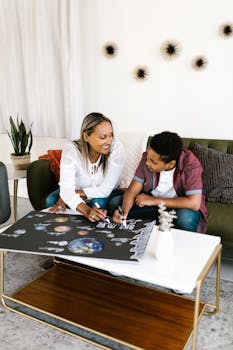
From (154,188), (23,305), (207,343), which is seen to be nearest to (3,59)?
(154,188)

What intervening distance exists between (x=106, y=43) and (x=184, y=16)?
28.0 inches

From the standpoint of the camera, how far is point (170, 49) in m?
2.86

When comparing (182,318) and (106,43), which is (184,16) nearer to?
(106,43)

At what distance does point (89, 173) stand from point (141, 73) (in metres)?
1.20

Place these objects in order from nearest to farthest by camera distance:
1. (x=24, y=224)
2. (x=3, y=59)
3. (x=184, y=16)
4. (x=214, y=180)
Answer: (x=24, y=224) → (x=214, y=180) → (x=184, y=16) → (x=3, y=59)

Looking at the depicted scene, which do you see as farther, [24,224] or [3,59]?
[3,59]

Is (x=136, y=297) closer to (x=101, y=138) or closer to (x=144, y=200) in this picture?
(x=144, y=200)

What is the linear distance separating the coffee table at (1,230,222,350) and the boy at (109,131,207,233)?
0.29 metres

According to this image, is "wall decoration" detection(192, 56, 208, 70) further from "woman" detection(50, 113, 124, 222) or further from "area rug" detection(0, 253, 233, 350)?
"area rug" detection(0, 253, 233, 350)

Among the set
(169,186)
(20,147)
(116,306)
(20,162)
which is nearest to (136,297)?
(116,306)

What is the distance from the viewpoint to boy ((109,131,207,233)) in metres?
1.88

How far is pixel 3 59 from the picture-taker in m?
3.54

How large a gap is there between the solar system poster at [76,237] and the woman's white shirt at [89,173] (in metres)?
0.31

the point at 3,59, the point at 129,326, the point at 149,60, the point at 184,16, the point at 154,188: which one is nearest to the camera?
the point at 129,326
